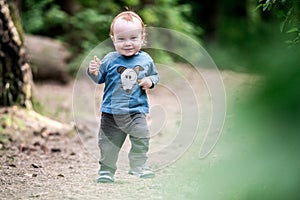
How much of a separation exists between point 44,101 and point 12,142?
330cm

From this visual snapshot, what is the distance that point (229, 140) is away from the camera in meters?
1.24

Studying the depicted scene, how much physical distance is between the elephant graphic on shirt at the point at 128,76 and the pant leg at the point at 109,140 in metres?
0.23

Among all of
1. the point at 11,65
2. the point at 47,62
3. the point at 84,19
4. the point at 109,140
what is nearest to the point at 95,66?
the point at 109,140

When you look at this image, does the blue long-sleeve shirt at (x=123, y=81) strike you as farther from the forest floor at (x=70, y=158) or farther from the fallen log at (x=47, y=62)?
the fallen log at (x=47, y=62)

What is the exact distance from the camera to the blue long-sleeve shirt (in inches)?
155

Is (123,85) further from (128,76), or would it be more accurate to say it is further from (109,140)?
(109,140)

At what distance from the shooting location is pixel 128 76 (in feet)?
13.0

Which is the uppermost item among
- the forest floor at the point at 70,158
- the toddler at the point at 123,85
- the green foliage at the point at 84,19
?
the green foliage at the point at 84,19

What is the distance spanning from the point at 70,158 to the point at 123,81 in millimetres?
1627

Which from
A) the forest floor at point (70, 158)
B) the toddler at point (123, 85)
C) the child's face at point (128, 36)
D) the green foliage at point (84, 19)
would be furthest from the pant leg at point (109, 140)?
the green foliage at point (84, 19)

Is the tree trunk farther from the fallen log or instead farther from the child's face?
the fallen log

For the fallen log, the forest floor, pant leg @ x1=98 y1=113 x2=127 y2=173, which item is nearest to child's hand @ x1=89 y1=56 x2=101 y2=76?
pant leg @ x1=98 y1=113 x2=127 y2=173

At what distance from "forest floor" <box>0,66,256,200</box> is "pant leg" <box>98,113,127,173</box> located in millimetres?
159

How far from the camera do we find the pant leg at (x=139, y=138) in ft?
13.1
